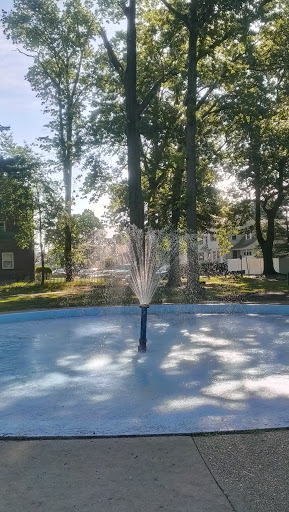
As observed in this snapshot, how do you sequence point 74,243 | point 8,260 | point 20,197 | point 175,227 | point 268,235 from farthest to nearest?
point 268,235
point 8,260
point 74,243
point 175,227
point 20,197

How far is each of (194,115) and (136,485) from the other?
1844cm

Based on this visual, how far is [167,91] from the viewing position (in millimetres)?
29344

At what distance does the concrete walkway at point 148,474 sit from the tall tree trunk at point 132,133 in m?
16.8

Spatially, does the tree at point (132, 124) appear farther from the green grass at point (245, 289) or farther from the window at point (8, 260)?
the window at point (8, 260)

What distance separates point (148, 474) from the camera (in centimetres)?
354

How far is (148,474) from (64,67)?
31.8m

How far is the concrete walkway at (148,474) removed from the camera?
10.2 ft

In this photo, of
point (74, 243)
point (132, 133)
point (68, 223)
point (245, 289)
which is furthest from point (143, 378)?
point (74, 243)

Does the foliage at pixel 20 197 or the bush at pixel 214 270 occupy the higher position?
the foliage at pixel 20 197

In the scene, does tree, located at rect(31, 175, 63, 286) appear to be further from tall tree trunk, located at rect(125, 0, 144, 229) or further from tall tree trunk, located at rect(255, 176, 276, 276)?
tall tree trunk, located at rect(255, 176, 276, 276)

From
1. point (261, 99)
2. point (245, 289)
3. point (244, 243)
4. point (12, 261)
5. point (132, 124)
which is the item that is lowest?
point (245, 289)

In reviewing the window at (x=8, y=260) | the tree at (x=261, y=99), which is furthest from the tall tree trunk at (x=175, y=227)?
the window at (x=8, y=260)

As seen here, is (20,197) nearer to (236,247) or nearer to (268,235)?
(268,235)

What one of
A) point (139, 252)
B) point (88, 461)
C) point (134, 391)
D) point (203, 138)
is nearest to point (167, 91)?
point (203, 138)
